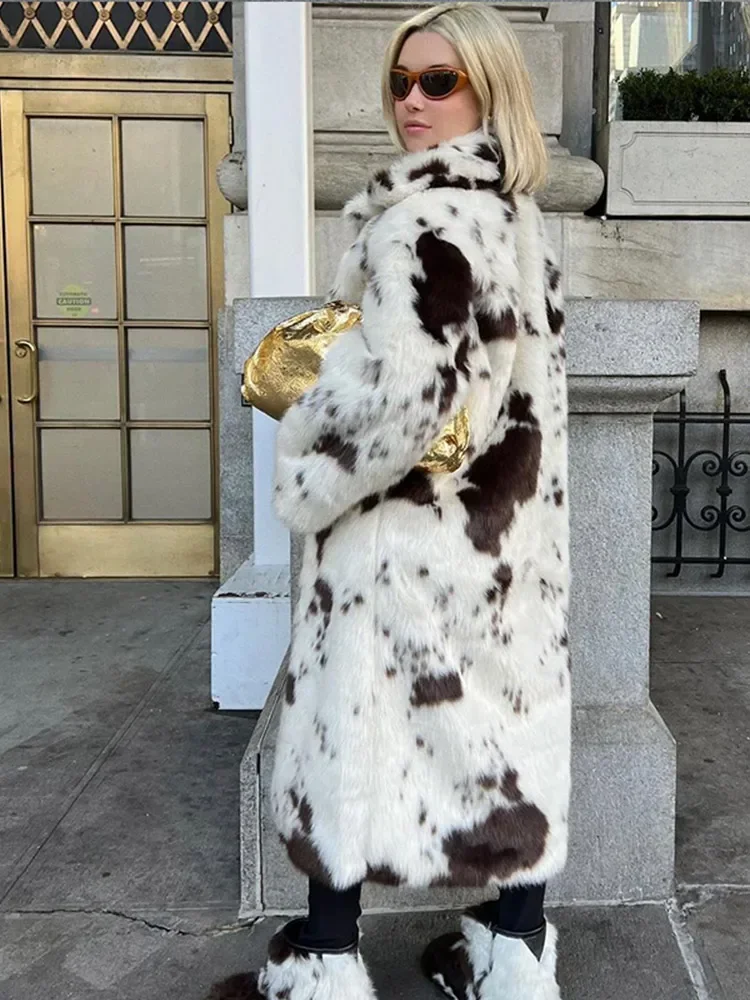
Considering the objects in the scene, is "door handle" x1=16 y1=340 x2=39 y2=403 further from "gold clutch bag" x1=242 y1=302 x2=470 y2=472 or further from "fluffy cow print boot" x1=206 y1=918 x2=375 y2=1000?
"fluffy cow print boot" x1=206 y1=918 x2=375 y2=1000

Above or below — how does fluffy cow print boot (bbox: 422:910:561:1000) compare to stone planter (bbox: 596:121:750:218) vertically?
below

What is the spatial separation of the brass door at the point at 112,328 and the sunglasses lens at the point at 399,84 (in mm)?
4271

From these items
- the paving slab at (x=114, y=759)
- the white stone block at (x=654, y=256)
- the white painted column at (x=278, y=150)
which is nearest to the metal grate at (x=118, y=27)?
the white stone block at (x=654, y=256)

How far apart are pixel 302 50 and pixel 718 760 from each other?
9.22 ft

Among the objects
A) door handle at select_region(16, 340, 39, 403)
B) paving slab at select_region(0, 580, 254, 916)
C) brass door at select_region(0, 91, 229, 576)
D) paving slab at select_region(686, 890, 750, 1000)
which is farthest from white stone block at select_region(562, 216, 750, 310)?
paving slab at select_region(686, 890, 750, 1000)

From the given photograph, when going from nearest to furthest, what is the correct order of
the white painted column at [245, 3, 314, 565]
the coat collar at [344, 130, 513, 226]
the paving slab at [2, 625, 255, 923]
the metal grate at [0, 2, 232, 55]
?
the coat collar at [344, 130, 513, 226], the paving slab at [2, 625, 255, 923], the white painted column at [245, 3, 314, 565], the metal grate at [0, 2, 232, 55]

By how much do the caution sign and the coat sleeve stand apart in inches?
Answer: 184

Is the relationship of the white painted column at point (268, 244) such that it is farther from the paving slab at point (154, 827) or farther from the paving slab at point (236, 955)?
the paving slab at point (236, 955)

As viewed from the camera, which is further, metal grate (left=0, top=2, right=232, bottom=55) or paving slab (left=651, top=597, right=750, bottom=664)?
→ metal grate (left=0, top=2, right=232, bottom=55)

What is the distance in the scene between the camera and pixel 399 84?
1.71m

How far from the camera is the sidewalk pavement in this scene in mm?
2182

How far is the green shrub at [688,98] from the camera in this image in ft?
17.1

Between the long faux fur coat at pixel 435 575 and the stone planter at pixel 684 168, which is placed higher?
the stone planter at pixel 684 168

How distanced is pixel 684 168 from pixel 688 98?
1.43 ft
